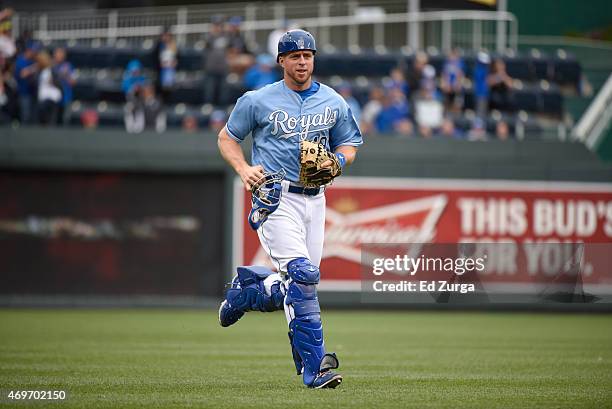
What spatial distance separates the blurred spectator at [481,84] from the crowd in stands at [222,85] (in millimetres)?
18

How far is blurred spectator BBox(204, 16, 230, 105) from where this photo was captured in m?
20.3

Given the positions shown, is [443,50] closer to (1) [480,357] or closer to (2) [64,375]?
(1) [480,357]

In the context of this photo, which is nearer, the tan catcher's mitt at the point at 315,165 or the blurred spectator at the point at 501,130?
the tan catcher's mitt at the point at 315,165

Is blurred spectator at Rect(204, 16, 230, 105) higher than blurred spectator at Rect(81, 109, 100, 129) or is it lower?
higher

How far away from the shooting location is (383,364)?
9828 mm

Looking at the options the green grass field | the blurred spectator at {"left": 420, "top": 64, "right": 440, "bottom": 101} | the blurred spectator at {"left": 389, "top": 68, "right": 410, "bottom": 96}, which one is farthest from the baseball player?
the blurred spectator at {"left": 420, "top": 64, "right": 440, "bottom": 101}

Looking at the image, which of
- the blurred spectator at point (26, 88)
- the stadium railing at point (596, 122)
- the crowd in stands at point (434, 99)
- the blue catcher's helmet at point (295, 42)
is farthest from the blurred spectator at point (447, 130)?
the blue catcher's helmet at point (295, 42)

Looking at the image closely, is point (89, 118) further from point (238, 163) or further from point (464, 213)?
point (238, 163)

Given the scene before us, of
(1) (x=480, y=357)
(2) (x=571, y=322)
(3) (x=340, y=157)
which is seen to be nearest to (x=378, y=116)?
(2) (x=571, y=322)

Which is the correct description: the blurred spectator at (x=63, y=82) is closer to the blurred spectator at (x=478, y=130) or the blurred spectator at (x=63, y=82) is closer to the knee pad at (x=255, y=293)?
the blurred spectator at (x=478, y=130)

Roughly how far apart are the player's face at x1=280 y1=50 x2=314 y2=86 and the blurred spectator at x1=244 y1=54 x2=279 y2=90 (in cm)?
1187

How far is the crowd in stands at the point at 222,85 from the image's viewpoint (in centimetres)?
1939

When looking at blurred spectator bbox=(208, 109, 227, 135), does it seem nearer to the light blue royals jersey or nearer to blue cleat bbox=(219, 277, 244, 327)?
blue cleat bbox=(219, 277, 244, 327)

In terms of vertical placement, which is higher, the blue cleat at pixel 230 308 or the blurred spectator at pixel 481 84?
the blurred spectator at pixel 481 84
